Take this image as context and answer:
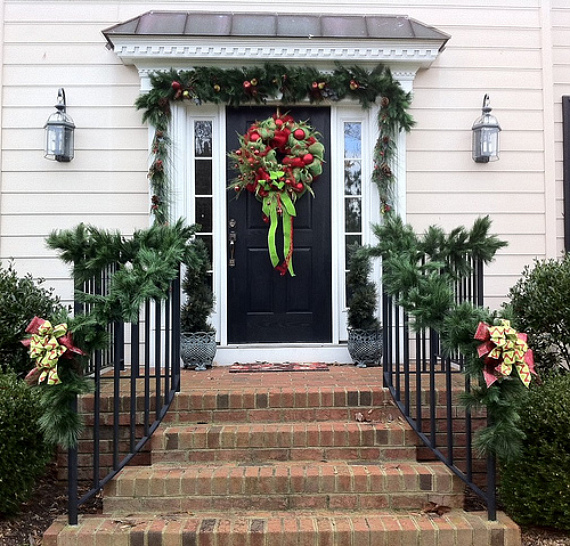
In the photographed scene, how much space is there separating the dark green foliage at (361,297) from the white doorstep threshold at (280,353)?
0.34 m

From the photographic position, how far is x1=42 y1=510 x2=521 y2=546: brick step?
2.33m

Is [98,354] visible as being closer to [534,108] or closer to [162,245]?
[162,245]

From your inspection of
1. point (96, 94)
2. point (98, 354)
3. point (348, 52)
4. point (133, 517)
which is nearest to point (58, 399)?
point (98, 354)

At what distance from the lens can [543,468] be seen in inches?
96.0

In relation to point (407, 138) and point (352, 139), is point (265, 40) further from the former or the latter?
point (407, 138)

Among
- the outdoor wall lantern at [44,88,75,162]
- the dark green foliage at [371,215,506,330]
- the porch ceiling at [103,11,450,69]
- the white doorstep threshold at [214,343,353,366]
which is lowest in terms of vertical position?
the white doorstep threshold at [214,343,353,366]

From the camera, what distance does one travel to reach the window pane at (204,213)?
440 centimetres

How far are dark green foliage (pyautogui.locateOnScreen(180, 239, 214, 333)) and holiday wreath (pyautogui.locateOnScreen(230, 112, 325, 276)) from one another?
1.99ft

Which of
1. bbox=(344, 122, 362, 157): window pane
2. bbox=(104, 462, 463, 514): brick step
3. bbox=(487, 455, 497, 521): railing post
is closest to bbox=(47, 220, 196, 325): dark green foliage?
bbox=(104, 462, 463, 514): brick step

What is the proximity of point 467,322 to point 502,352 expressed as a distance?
0.21 metres

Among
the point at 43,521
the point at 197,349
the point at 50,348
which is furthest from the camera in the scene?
the point at 197,349

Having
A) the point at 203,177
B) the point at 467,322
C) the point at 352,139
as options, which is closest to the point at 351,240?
A: the point at 352,139

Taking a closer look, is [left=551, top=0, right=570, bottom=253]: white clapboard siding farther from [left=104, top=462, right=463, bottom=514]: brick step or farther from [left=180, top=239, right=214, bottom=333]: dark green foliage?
[left=104, top=462, right=463, bottom=514]: brick step

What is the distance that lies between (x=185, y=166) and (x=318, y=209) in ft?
3.91
